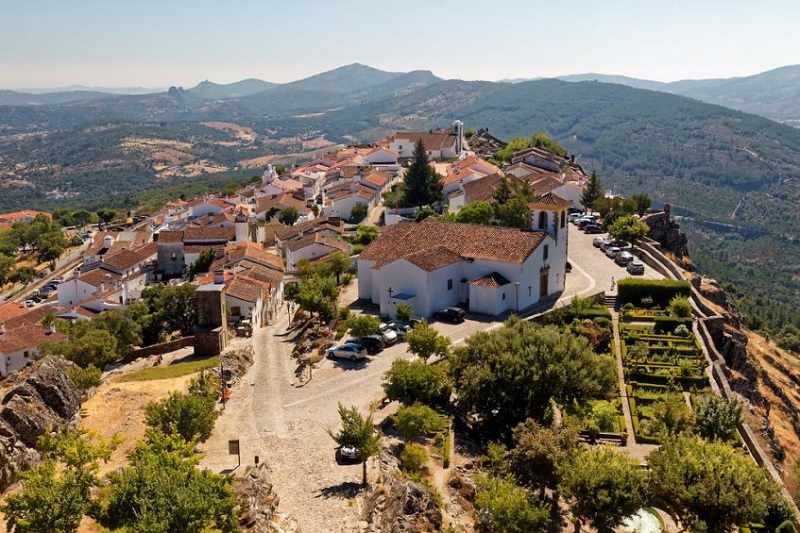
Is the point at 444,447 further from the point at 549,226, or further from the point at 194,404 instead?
the point at 549,226

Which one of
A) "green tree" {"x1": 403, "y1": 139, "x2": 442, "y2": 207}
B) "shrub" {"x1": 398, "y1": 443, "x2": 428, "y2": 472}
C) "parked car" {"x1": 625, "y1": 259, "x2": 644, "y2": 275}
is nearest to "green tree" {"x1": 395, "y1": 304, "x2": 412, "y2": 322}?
"shrub" {"x1": 398, "y1": 443, "x2": 428, "y2": 472}

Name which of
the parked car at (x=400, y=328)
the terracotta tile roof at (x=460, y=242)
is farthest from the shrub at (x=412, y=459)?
the terracotta tile roof at (x=460, y=242)

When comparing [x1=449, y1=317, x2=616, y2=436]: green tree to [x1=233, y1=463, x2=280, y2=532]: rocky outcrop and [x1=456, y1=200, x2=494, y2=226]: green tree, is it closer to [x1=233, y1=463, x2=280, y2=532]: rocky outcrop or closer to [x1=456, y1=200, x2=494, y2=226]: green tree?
[x1=233, y1=463, x2=280, y2=532]: rocky outcrop

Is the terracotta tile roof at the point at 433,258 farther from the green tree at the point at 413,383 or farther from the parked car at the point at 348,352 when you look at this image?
the green tree at the point at 413,383

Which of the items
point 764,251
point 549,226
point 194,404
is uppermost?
point 549,226

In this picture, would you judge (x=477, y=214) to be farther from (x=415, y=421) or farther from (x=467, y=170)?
(x=415, y=421)

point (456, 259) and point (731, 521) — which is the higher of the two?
point (456, 259)

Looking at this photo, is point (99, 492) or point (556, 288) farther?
point (556, 288)

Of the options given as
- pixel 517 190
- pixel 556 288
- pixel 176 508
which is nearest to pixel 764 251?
pixel 517 190
